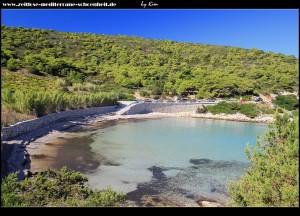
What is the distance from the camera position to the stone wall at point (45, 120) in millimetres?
12770

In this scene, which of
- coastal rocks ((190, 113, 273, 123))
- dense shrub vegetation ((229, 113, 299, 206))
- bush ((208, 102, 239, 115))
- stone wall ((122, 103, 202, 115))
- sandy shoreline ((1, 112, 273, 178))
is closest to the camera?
dense shrub vegetation ((229, 113, 299, 206))

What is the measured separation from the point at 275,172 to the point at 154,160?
25.8 ft

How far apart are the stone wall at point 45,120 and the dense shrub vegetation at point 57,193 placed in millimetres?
5753

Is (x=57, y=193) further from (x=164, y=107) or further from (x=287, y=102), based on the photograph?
(x=287, y=102)

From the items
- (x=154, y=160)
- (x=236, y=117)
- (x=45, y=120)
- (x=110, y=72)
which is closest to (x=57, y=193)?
Result: (x=154, y=160)

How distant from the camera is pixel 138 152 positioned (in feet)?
46.8

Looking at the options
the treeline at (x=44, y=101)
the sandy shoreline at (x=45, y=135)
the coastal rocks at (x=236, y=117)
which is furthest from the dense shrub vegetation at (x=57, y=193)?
the coastal rocks at (x=236, y=117)

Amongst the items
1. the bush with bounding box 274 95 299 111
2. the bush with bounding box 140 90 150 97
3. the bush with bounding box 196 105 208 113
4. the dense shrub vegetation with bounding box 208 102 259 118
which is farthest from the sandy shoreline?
the bush with bounding box 140 90 150 97

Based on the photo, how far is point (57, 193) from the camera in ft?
20.2

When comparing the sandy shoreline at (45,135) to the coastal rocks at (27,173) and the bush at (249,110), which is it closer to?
the coastal rocks at (27,173)

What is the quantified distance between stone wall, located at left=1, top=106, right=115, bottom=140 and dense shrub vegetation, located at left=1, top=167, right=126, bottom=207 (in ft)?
18.9

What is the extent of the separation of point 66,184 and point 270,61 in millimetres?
55772

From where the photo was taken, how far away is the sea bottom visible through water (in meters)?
9.22

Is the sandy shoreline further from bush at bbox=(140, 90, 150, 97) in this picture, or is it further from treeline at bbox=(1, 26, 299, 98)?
treeline at bbox=(1, 26, 299, 98)
